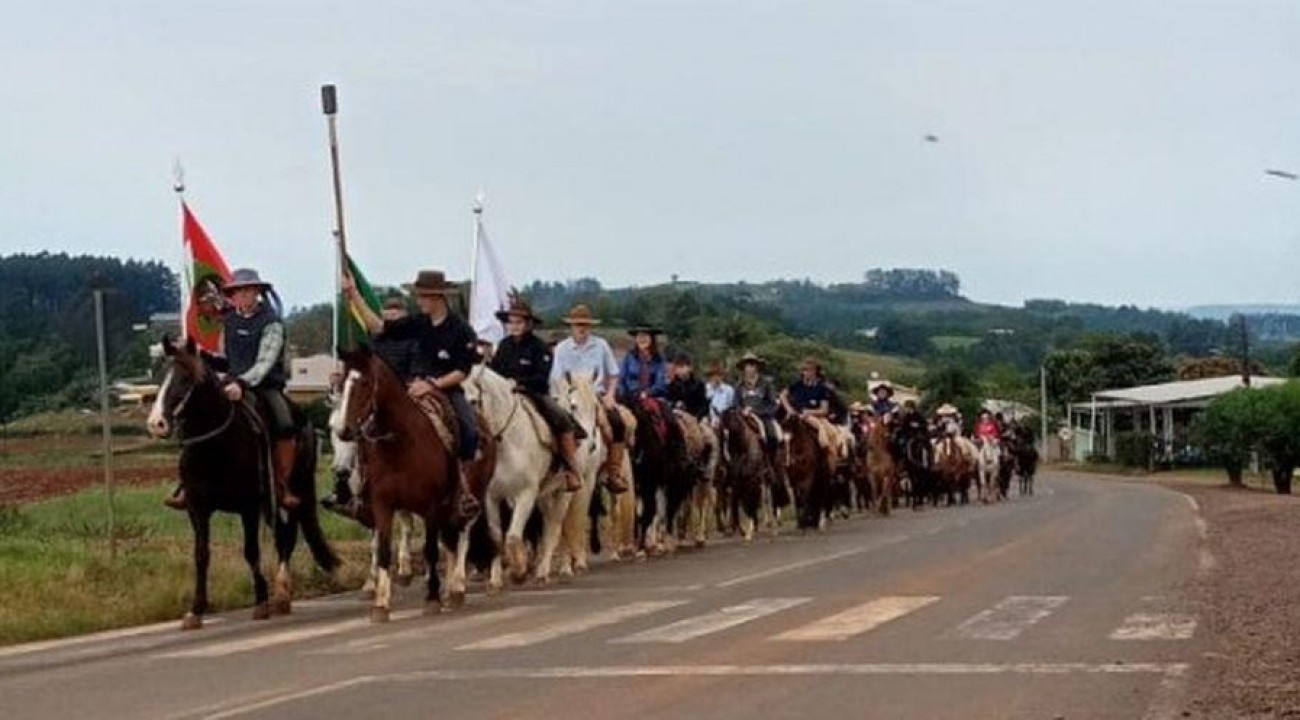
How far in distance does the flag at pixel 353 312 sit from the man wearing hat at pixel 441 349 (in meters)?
4.04

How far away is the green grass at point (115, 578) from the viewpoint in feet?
60.0

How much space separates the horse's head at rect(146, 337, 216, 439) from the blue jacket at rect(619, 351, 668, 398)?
936cm

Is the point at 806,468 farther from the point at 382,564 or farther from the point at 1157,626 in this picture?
the point at 1157,626

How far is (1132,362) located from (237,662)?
457 ft

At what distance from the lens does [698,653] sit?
13.8 m

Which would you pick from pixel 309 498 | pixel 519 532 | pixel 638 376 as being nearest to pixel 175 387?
pixel 309 498

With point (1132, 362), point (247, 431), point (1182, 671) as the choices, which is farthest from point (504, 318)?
point (1132, 362)

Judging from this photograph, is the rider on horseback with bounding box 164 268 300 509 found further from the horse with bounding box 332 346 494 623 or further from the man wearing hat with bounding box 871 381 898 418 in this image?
the man wearing hat with bounding box 871 381 898 418

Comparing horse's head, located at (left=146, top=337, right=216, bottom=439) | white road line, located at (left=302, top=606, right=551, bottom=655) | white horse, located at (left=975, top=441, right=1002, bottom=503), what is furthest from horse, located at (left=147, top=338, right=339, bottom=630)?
white horse, located at (left=975, top=441, right=1002, bottom=503)

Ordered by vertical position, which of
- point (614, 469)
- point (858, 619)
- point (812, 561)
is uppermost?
point (614, 469)

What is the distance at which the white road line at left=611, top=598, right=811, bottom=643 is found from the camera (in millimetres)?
14898

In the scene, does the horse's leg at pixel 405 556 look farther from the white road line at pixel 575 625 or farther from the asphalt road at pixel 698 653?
the white road line at pixel 575 625

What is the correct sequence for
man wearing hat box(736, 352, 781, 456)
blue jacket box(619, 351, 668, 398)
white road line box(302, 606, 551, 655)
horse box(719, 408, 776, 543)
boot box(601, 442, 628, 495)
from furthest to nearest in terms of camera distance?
man wearing hat box(736, 352, 781, 456), horse box(719, 408, 776, 543), blue jacket box(619, 351, 668, 398), boot box(601, 442, 628, 495), white road line box(302, 606, 551, 655)

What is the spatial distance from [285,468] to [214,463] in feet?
3.83
